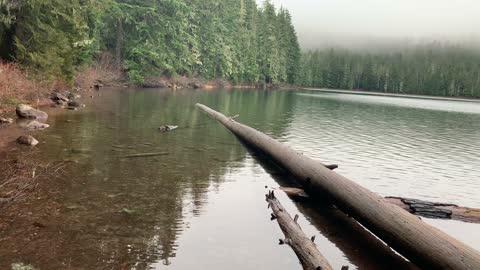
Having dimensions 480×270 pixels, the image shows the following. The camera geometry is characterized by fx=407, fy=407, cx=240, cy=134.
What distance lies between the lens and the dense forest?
2450 centimetres

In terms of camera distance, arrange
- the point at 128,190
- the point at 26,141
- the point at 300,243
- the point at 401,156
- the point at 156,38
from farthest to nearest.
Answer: the point at 156,38
the point at 401,156
the point at 26,141
the point at 128,190
the point at 300,243

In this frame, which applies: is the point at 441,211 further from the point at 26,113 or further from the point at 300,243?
the point at 26,113

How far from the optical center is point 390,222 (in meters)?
7.89

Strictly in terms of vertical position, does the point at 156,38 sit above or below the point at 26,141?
above

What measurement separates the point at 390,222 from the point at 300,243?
1.86 metres

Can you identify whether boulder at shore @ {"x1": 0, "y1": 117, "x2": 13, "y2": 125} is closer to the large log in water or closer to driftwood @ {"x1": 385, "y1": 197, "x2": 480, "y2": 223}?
the large log in water

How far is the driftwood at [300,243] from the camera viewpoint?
672 cm

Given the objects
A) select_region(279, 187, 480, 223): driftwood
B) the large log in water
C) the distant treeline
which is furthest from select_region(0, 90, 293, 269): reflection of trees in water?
the distant treeline

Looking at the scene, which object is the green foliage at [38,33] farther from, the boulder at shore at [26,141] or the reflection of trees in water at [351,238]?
the reflection of trees in water at [351,238]

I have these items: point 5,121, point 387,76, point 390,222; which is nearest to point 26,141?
point 5,121

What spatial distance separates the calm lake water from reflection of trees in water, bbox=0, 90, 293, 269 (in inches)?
1.2

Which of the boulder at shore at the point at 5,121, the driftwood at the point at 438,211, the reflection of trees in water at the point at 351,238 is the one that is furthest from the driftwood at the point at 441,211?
the boulder at shore at the point at 5,121

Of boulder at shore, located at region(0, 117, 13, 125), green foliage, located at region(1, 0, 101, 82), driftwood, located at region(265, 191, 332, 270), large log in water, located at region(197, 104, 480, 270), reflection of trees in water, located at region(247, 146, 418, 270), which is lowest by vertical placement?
reflection of trees in water, located at region(247, 146, 418, 270)

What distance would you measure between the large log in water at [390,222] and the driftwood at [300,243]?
57.2 inches
